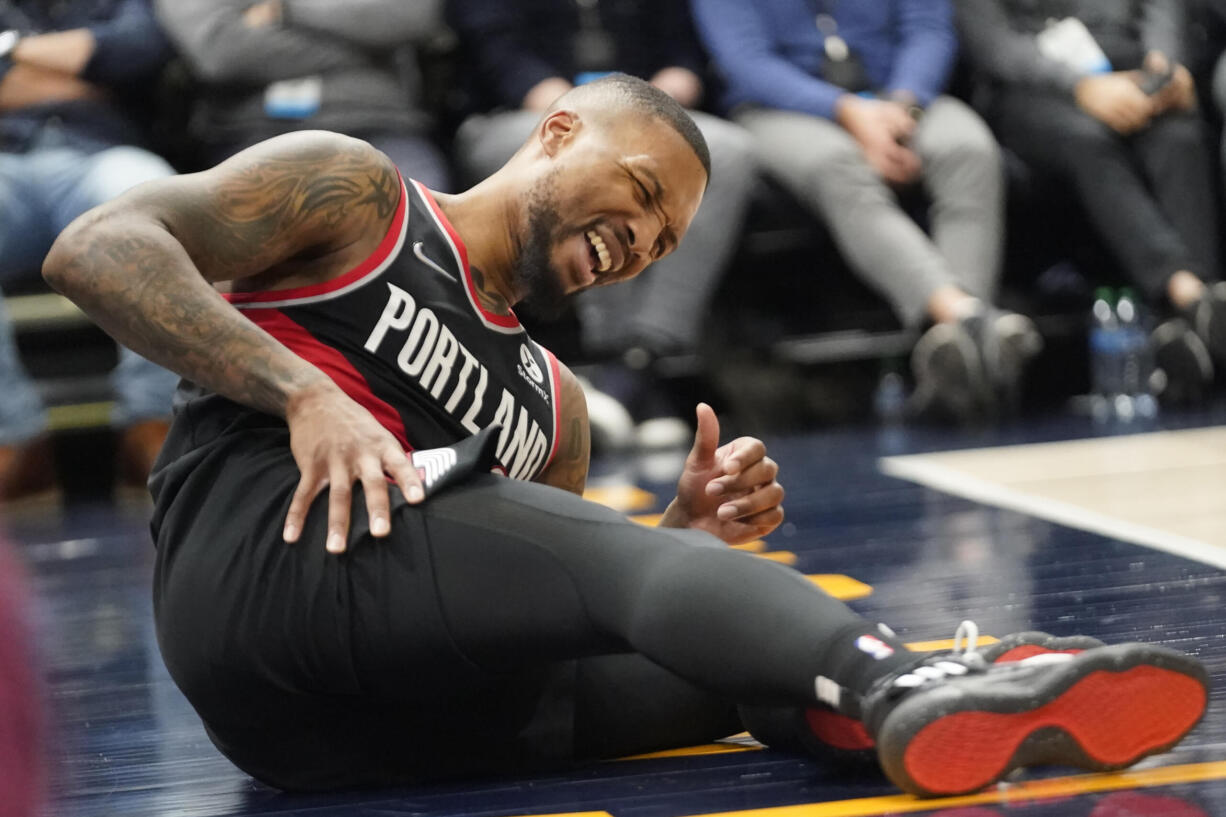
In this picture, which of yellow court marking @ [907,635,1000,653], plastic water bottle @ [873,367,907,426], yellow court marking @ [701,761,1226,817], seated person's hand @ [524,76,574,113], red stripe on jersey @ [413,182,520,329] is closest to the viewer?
yellow court marking @ [701,761,1226,817]

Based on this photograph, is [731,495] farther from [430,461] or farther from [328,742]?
[328,742]

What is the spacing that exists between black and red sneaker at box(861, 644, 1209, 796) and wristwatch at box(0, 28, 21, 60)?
169 inches

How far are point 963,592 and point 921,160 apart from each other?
284 cm

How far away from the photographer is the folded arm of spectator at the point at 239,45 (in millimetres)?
5008

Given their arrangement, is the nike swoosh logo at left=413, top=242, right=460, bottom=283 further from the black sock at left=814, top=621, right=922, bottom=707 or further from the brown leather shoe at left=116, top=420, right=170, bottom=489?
the brown leather shoe at left=116, top=420, right=170, bottom=489

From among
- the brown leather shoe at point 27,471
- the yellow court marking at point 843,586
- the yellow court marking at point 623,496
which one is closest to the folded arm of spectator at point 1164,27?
the yellow court marking at point 623,496

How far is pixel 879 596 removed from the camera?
2842 mm

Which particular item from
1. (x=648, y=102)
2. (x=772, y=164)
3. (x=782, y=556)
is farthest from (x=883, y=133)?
(x=648, y=102)

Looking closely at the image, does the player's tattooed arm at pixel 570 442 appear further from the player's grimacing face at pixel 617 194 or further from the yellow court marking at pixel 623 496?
the yellow court marking at pixel 623 496

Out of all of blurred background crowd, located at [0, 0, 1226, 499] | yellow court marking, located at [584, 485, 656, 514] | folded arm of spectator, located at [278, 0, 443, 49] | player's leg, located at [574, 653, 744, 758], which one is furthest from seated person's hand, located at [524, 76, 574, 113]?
player's leg, located at [574, 653, 744, 758]

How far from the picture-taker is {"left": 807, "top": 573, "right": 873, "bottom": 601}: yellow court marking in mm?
2867

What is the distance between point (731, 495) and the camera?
2.12 meters

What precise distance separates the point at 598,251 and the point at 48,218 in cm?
335

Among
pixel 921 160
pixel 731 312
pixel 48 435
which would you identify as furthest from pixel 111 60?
pixel 921 160
